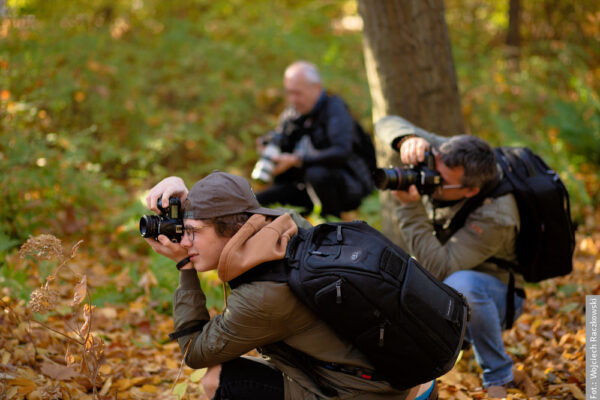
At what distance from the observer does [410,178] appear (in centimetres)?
324

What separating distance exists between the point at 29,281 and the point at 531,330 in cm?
372

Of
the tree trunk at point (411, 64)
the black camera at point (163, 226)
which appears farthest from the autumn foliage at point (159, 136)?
the tree trunk at point (411, 64)

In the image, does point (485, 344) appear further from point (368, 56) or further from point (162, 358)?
point (368, 56)

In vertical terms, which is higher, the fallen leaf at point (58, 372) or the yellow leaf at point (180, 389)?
the fallen leaf at point (58, 372)

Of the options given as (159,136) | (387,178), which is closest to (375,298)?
(387,178)

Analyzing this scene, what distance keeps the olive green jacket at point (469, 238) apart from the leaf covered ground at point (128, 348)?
0.60 metres

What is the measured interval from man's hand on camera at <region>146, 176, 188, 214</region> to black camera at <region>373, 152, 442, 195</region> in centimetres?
116

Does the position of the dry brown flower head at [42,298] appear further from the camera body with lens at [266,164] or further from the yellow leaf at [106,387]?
the camera body with lens at [266,164]

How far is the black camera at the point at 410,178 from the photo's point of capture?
127 inches

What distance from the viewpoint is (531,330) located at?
4.02 m

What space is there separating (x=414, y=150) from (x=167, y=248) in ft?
5.37

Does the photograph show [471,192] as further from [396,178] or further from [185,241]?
[185,241]

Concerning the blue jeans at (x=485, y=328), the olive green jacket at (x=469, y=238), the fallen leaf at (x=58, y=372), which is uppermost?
the olive green jacket at (x=469, y=238)

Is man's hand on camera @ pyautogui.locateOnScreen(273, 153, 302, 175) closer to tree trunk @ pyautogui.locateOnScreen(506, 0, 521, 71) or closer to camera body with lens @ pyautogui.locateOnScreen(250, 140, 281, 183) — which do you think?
camera body with lens @ pyautogui.locateOnScreen(250, 140, 281, 183)
